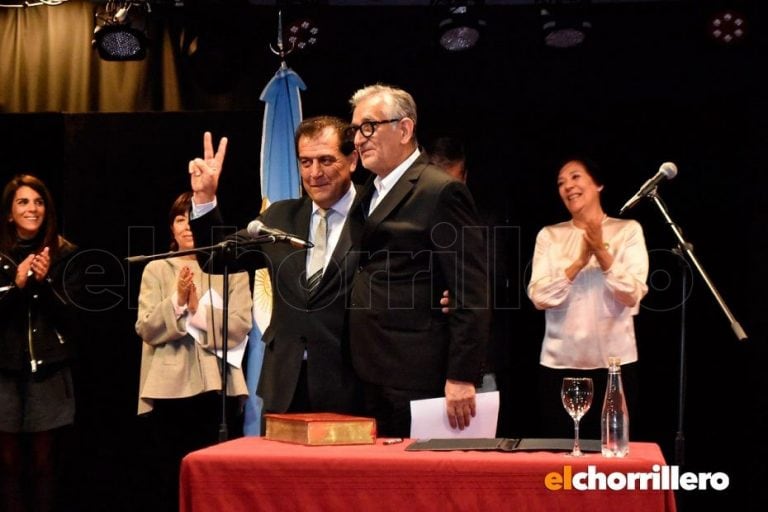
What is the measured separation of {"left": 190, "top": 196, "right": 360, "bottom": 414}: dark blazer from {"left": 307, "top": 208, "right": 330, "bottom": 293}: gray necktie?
3cm

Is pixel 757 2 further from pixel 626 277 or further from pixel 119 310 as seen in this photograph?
pixel 119 310

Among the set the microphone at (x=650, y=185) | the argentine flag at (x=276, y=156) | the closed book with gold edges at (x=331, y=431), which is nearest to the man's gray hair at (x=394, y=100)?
the microphone at (x=650, y=185)

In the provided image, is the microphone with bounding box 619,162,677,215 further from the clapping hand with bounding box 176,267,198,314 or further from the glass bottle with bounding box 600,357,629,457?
the clapping hand with bounding box 176,267,198,314

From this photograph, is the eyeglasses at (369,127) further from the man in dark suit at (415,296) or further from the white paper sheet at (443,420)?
the white paper sheet at (443,420)

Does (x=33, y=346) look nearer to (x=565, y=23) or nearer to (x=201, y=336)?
(x=201, y=336)

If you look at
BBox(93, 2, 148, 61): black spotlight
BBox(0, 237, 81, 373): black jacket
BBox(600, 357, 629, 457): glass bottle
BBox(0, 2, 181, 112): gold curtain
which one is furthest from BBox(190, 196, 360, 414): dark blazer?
BBox(0, 2, 181, 112): gold curtain

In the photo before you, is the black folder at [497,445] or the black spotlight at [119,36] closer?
the black folder at [497,445]

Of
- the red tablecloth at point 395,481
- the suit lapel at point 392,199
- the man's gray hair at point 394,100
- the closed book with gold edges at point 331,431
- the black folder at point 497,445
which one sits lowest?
the red tablecloth at point 395,481

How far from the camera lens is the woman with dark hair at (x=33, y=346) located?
472cm

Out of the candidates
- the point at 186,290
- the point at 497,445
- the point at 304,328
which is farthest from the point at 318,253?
the point at 186,290

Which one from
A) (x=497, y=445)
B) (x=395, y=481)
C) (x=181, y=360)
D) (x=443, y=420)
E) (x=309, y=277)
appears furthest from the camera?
(x=181, y=360)

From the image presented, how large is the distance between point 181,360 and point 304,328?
5.60ft

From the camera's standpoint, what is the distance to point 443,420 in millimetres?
2789

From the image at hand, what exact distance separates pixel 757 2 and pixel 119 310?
13.1ft
